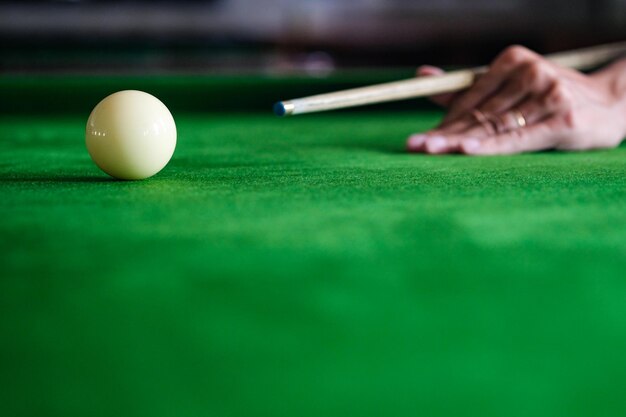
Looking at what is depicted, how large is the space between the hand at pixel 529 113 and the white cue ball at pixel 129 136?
60 cm

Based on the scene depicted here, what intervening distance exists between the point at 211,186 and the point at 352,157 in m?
0.48

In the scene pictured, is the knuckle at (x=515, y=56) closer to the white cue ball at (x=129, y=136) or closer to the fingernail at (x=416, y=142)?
the fingernail at (x=416, y=142)

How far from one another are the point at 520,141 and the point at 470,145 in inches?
4.6

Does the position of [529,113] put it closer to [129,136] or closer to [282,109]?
[282,109]

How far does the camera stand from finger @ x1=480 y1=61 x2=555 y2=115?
1.75 meters

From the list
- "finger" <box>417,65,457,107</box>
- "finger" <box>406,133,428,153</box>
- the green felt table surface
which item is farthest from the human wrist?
the green felt table surface

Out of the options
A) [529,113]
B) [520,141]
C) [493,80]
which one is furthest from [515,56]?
[520,141]

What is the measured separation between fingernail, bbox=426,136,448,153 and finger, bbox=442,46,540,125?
0.24m

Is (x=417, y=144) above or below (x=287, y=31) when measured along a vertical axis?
below

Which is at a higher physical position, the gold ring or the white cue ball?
the white cue ball

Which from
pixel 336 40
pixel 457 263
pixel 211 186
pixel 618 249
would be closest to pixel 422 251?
pixel 457 263

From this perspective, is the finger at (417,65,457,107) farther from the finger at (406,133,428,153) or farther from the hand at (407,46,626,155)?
the finger at (406,133,428,153)

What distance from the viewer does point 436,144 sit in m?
1.60

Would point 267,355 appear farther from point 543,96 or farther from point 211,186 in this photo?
point 543,96
